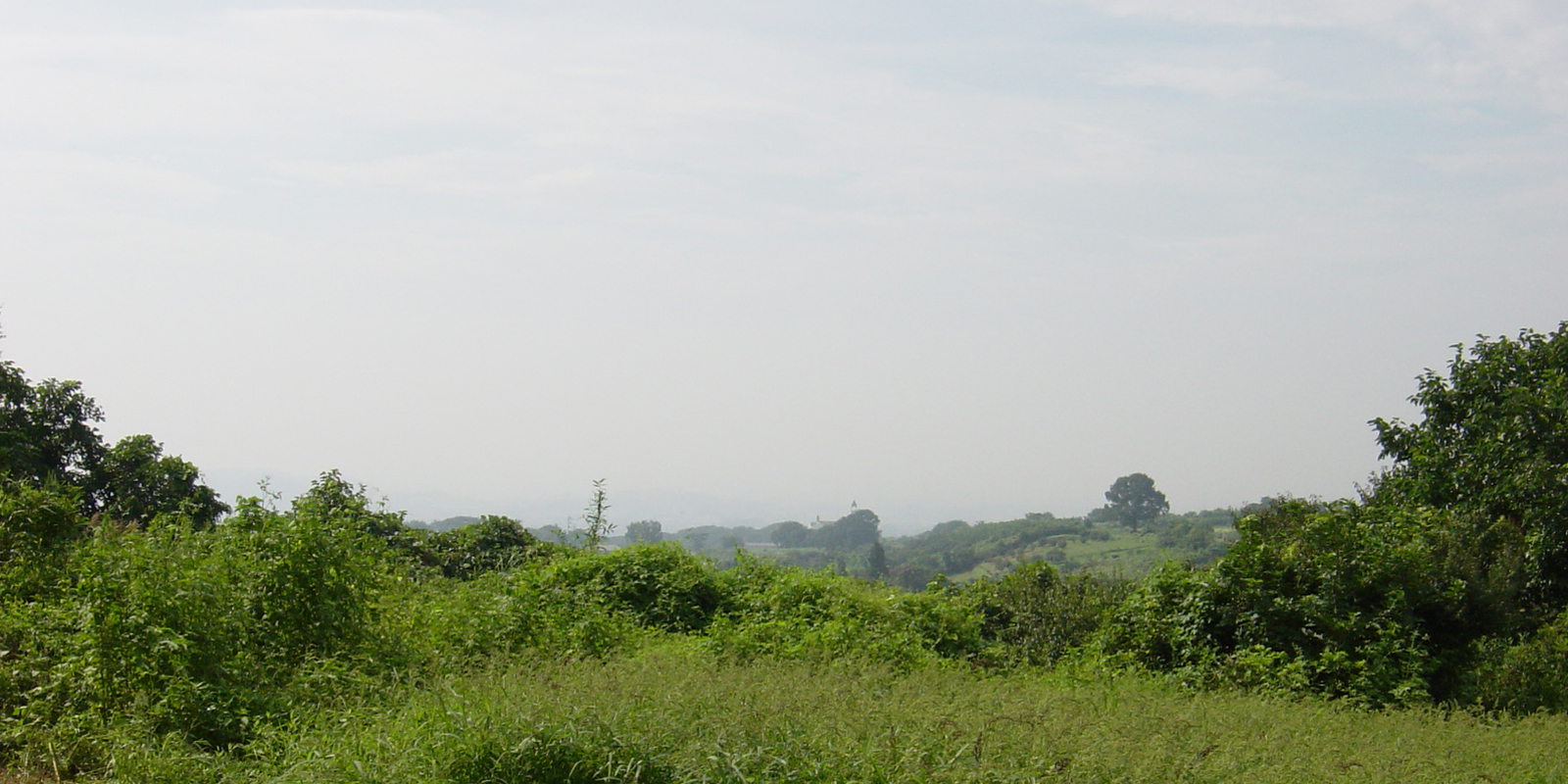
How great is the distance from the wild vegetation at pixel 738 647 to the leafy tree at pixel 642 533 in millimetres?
494

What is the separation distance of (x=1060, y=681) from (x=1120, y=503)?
106188mm

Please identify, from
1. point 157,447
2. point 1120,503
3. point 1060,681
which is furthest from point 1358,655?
point 1120,503

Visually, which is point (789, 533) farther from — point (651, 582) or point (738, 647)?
point (738, 647)

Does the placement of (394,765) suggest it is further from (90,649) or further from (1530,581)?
(1530,581)

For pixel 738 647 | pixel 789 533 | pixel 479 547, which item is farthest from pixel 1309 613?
pixel 789 533

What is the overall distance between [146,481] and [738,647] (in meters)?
10.7

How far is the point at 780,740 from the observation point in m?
4.68

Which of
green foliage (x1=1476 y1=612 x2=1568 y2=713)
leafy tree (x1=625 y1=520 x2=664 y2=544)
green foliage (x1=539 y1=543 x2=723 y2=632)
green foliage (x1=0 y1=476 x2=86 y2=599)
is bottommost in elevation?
green foliage (x1=1476 y1=612 x2=1568 y2=713)

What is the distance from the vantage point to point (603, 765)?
4.50 metres

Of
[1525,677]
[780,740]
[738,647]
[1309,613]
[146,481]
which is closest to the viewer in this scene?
[780,740]

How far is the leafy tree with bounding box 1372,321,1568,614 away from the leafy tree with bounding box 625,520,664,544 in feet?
36.2

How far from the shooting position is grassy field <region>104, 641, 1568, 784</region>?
4477 millimetres

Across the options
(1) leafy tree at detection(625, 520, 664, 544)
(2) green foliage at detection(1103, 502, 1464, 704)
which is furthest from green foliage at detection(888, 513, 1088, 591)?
(2) green foliage at detection(1103, 502, 1464, 704)

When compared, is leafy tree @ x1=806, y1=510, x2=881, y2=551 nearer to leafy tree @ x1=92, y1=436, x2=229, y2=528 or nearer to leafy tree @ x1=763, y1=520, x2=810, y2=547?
leafy tree @ x1=763, y1=520, x2=810, y2=547
